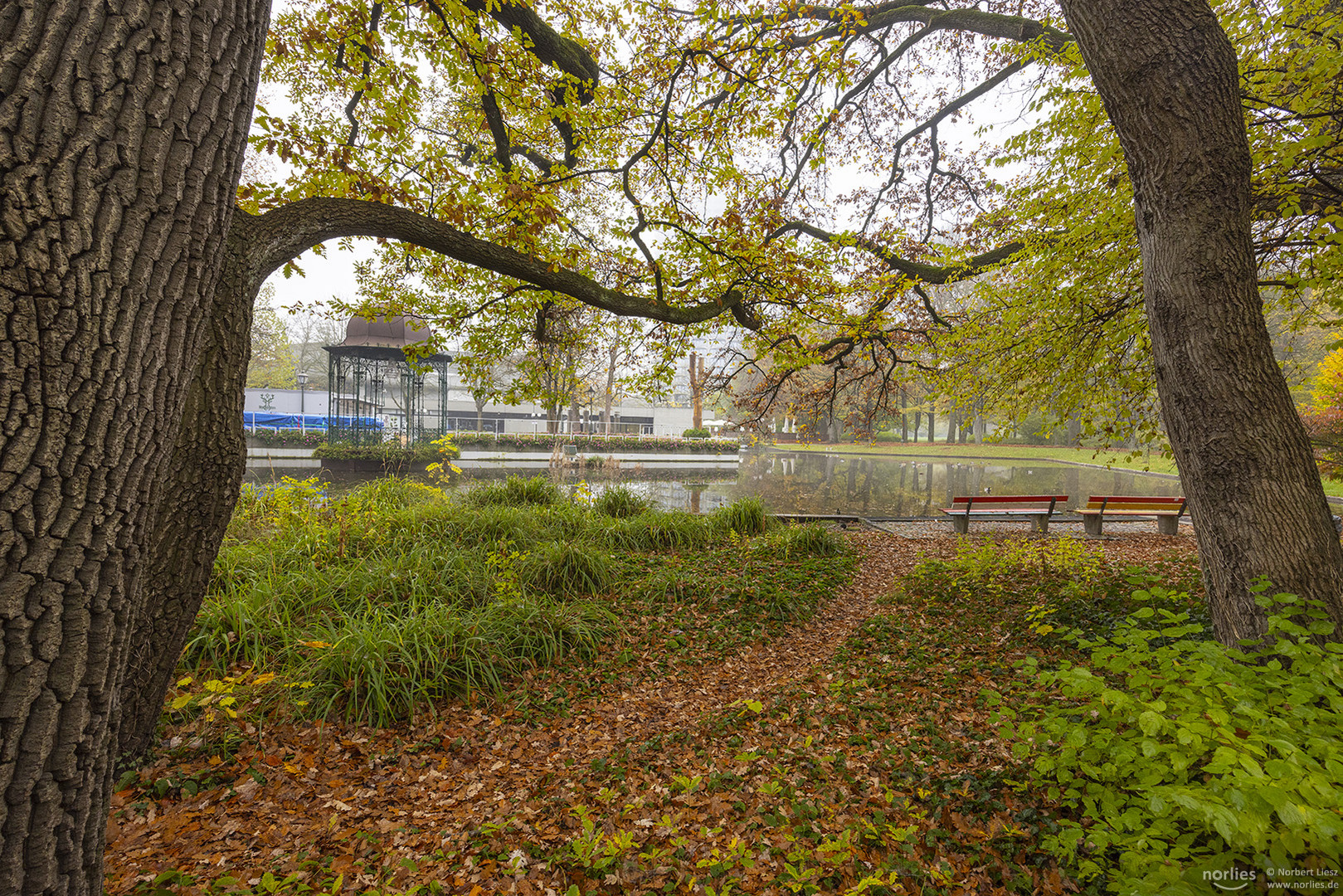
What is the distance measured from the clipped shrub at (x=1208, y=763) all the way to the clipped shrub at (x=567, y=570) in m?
3.59

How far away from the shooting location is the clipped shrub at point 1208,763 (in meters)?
1.20

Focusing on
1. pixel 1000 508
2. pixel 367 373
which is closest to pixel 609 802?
pixel 1000 508

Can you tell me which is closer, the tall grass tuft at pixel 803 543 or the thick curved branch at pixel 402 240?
the thick curved branch at pixel 402 240

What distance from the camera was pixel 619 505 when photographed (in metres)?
7.85

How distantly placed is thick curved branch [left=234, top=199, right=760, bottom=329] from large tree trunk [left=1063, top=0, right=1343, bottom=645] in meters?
3.45

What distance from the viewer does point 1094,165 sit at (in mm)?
4277

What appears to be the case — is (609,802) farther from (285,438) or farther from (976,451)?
(976,451)

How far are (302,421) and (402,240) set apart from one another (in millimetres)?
22176

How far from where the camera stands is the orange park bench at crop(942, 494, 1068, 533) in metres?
7.95

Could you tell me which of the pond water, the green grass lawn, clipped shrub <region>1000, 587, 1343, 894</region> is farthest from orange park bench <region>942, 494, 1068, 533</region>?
the green grass lawn

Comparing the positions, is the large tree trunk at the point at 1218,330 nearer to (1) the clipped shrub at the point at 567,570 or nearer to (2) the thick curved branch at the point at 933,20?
(2) the thick curved branch at the point at 933,20

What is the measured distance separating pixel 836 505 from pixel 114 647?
12.2m

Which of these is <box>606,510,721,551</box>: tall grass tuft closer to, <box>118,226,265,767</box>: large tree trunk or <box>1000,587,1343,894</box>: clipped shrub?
<box>118,226,265,767</box>: large tree trunk

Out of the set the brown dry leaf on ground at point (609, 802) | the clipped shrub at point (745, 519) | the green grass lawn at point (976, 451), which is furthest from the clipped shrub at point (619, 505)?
the green grass lawn at point (976, 451)
